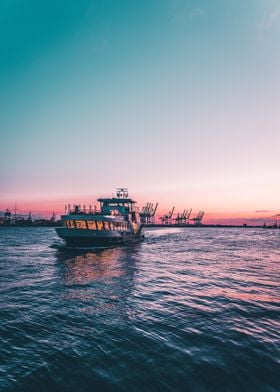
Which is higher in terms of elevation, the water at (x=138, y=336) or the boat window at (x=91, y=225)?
the boat window at (x=91, y=225)

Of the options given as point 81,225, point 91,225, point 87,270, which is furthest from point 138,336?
point 91,225

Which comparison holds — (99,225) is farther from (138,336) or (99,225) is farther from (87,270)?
(138,336)

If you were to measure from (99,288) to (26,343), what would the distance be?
318 inches

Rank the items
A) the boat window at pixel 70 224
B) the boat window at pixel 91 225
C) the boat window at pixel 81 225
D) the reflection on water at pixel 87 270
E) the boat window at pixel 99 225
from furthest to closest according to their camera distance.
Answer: the boat window at pixel 99 225
the boat window at pixel 91 225
the boat window at pixel 81 225
the boat window at pixel 70 224
the reflection on water at pixel 87 270

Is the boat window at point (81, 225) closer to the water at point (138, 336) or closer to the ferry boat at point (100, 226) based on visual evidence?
the ferry boat at point (100, 226)

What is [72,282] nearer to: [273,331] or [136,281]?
[136,281]

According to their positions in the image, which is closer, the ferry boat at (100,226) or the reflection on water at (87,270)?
the reflection on water at (87,270)

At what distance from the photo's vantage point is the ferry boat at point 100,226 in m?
34.8

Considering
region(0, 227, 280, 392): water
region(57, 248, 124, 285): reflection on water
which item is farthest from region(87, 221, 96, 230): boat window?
region(0, 227, 280, 392): water

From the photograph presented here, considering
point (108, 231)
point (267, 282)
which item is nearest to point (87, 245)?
point (108, 231)

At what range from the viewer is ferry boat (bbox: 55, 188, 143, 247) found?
3478 cm

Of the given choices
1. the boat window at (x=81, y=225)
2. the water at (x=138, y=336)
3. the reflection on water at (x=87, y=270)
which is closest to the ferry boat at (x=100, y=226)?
the boat window at (x=81, y=225)

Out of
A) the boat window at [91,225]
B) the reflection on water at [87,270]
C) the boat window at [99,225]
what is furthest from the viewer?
the boat window at [99,225]

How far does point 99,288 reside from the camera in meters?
16.3
